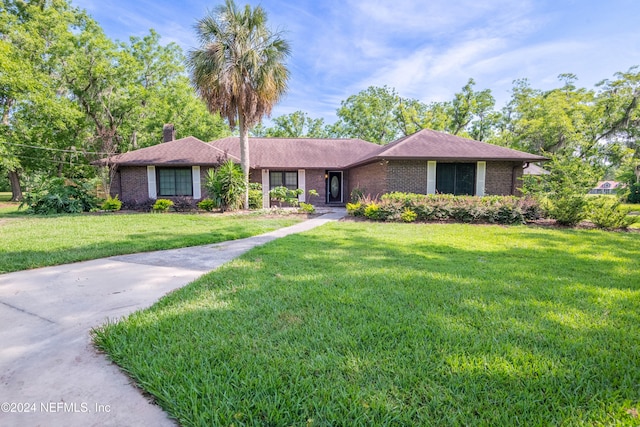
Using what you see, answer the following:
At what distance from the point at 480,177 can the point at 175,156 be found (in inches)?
572

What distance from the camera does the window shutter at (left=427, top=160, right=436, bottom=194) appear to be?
42.5ft

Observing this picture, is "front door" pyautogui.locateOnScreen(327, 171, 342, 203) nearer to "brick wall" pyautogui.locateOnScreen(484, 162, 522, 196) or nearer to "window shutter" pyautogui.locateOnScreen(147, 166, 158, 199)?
"brick wall" pyautogui.locateOnScreen(484, 162, 522, 196)

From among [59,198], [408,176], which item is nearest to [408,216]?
[408,176]

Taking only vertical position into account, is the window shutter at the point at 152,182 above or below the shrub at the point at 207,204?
above

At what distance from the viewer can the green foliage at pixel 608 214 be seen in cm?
910

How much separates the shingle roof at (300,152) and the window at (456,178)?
6.03 meters

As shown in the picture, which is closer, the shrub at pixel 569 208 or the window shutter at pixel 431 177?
the shrub at pixel 569 208

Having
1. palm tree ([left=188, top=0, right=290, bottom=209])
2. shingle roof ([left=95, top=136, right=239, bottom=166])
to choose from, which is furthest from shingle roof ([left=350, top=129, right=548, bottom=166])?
shingle roof ([left=95, top=136, right=239, bottom=166])

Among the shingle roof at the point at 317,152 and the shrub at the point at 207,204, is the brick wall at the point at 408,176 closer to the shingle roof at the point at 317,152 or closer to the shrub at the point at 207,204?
the shingle roof at the point at 317,152

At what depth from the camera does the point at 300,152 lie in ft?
63.1

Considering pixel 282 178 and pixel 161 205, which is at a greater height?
pixel 282 178

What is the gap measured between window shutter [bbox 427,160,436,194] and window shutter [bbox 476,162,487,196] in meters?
1.94

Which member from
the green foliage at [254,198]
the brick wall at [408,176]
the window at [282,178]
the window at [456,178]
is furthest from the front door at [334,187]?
the window at [456,178]

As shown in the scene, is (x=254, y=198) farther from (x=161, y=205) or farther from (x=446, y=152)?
(x=446, y=152)
